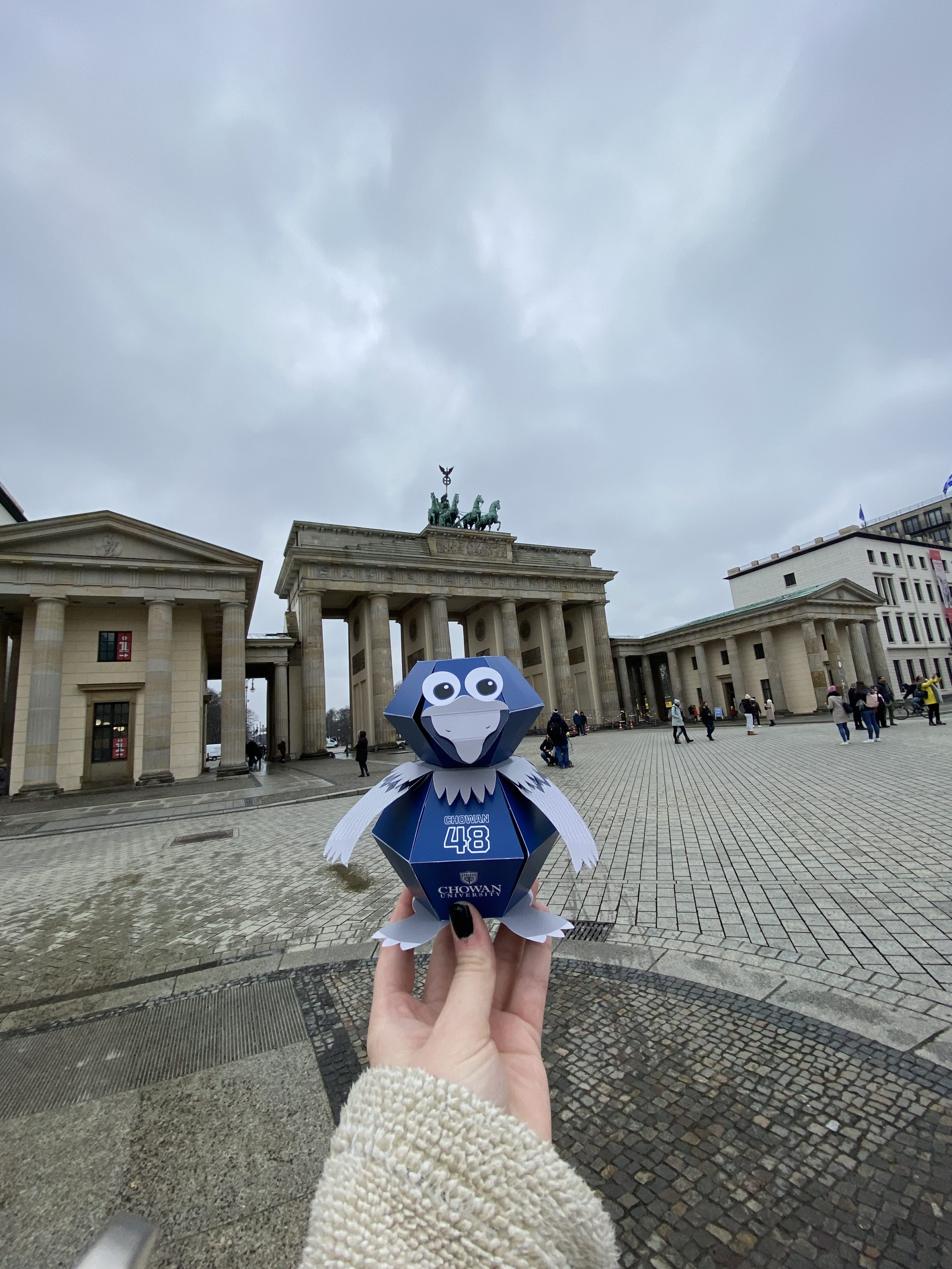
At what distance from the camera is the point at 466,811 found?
2.11m

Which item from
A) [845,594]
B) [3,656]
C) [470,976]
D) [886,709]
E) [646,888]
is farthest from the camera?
[845,594]

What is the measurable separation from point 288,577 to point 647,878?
34.8m

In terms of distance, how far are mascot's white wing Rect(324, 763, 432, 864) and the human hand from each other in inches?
20.4

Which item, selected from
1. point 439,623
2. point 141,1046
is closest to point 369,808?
point 141,1046

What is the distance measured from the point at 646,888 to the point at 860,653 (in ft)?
149

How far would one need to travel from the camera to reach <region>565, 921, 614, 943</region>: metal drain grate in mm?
4500

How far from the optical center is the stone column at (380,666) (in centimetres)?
3253

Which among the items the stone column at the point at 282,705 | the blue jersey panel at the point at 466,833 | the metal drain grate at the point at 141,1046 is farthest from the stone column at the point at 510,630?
the blue jersey panel at the point at 466,833

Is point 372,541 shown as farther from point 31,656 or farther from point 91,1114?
point 91,1114

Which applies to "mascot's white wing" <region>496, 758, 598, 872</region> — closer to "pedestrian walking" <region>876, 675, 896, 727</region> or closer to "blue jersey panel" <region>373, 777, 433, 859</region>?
"blue jersey panel" <region>373, 777, 433, 859</region>

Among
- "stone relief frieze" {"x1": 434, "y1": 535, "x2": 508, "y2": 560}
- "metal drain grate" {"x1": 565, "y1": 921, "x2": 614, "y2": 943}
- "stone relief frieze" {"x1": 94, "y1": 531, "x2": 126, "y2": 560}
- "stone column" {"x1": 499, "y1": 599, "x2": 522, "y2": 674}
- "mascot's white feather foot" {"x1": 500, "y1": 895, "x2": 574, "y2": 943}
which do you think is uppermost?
"stone relief frieze" {"x1": 434, "y1": 535, "x2": 508, "y2": 560}

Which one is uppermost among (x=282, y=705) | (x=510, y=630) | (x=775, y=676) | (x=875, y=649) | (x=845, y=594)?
(x=845, y=594)

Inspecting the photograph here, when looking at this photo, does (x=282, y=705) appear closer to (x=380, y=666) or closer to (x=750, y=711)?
(x=380, y=666)

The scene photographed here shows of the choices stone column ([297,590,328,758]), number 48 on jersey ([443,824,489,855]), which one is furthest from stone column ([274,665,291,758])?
number 48 on jersey ([443,824,489,855])
